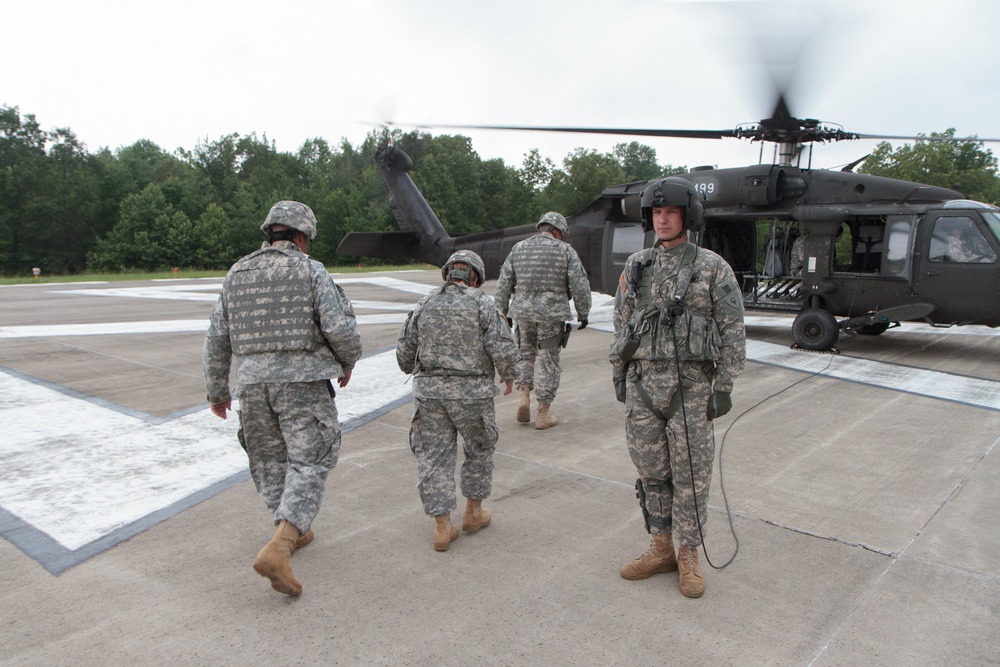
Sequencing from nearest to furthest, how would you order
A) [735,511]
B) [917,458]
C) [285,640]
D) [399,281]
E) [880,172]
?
[285,640]
[735,511]
[917,458]
[399,281]
[880,172]

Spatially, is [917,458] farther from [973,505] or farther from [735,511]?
[735,511]

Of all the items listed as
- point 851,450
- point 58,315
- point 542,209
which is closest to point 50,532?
point 851,450

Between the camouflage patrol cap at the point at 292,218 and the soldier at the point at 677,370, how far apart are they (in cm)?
161

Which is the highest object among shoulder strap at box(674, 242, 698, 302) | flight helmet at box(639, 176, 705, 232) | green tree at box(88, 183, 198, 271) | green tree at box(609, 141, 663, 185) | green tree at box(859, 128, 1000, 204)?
green tree at box(609, 141, 663, 185)

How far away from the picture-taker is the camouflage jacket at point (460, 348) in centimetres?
360

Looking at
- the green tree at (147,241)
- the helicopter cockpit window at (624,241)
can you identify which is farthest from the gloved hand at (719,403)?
the green tree at (147,241)

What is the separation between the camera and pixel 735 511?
399 centimetres

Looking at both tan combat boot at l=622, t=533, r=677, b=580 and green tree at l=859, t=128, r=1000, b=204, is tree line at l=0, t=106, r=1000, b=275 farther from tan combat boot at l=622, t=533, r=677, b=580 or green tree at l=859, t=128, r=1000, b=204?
tan combat boot at l=622, t=533, r=677, b=580

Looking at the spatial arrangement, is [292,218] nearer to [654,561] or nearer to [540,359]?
[654,561]

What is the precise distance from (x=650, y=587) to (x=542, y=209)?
5141cm

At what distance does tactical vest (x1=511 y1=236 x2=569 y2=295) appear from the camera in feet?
19.0

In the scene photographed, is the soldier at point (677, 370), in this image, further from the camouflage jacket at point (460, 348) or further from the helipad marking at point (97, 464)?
the helipad marking at point (97, 464)

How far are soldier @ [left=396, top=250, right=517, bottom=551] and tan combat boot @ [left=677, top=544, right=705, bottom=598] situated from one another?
3.52 feet

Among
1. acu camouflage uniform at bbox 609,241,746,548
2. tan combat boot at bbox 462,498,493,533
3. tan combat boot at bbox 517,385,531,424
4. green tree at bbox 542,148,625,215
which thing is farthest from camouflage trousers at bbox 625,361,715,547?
green tree at bbox 542,148,625,215
